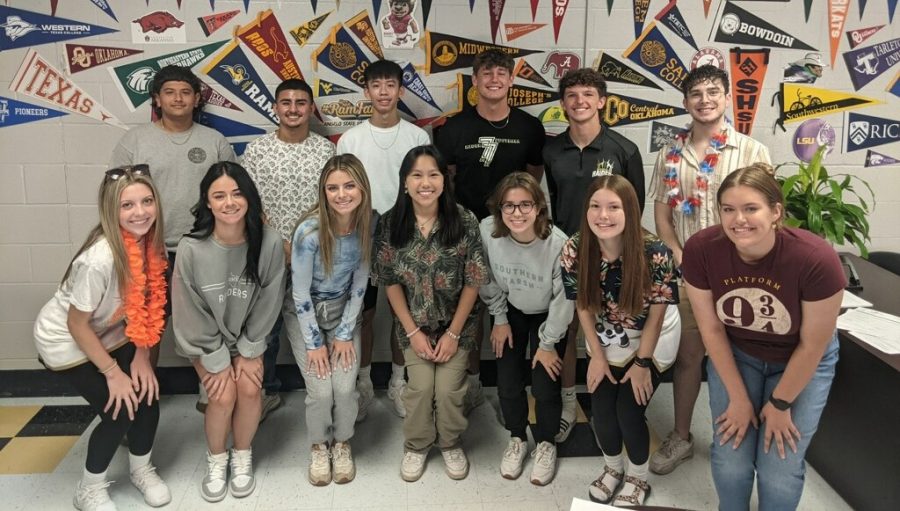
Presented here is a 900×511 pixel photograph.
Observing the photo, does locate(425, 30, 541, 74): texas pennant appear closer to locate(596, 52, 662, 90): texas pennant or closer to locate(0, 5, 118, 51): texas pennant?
locate(596, 52, 662, 90): texas pennant

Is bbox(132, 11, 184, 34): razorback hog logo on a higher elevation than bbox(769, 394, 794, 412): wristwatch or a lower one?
higher

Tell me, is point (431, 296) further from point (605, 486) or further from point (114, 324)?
point (114, 324)

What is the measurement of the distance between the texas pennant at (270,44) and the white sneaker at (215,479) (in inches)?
66.5

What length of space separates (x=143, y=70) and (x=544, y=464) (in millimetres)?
2445

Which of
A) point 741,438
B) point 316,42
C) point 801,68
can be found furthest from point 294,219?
point 801,68

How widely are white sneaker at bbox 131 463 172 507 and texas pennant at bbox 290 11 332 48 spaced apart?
1.91m

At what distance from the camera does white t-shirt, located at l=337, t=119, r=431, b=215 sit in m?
2.74

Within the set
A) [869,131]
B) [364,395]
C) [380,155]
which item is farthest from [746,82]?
[364,395]

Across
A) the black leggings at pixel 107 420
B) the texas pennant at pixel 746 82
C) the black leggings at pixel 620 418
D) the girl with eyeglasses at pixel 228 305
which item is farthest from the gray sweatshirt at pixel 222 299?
the texas pennant at pixel 746 82

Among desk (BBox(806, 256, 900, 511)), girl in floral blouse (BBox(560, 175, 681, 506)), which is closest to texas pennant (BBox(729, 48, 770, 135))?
desk (BBox(806, 256, 900, 511))

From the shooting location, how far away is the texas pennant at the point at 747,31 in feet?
9.84

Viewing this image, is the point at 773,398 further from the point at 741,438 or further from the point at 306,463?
the point at 306,463

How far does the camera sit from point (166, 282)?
2340 mm

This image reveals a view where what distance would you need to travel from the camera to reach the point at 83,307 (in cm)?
205
